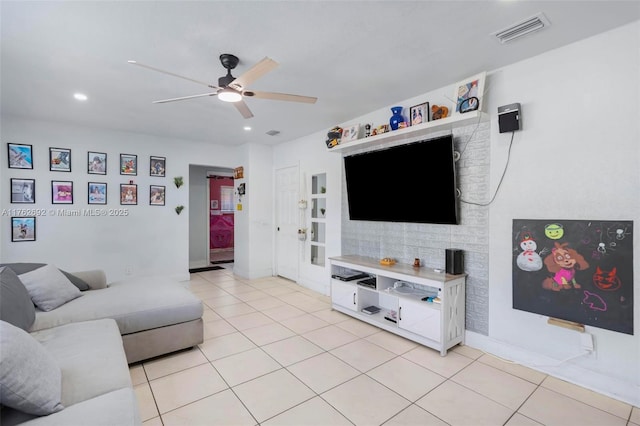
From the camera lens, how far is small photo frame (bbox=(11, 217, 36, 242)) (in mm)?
4031

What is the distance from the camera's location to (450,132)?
9.72 ft

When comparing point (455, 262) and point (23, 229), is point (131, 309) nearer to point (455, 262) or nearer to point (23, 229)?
point (455, 262)

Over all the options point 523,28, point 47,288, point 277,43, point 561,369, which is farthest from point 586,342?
point 47,288

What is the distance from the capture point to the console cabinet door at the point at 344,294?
138 inches

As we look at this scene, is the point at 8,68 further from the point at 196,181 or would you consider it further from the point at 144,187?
the point at 196,181

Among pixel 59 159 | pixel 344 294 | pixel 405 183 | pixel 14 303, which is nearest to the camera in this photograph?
pixel 14 303

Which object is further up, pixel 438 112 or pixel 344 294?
pixel 438 112

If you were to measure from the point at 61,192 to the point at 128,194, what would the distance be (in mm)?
836

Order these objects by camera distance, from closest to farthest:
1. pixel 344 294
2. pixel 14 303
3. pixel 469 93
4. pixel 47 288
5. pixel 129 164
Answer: pixel 14 303 < pixel 47 288 < pixel 469 93 < pixel 344 294 < pixel 129 164

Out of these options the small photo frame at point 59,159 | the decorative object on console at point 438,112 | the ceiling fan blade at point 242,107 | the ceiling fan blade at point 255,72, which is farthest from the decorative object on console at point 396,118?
the small photo frame at point 59,159

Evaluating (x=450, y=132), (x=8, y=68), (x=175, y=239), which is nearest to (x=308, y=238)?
(x=175, y=239)

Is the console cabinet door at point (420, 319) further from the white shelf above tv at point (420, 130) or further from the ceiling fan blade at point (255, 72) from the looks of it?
the ceiling fan blade at point (255, 72)

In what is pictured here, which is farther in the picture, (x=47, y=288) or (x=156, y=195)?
(x=156, y=195)

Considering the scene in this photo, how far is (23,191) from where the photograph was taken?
4.09 m
